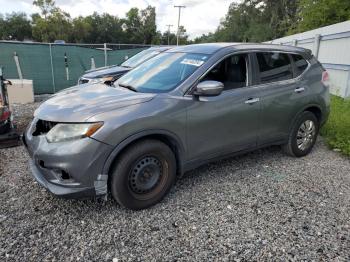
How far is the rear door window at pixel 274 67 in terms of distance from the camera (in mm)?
3955

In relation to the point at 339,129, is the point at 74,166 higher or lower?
higher

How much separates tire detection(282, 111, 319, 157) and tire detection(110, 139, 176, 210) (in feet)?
7.31

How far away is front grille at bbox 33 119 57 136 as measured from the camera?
117 inches

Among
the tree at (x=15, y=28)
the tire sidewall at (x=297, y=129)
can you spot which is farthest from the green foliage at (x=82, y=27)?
the tire sidewall at (x=297, y=129)

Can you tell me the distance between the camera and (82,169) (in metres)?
2.70

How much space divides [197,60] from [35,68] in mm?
8384

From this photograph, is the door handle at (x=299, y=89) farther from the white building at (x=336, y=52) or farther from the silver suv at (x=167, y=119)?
the white building at (x=336, y=52)

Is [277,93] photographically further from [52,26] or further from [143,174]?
[52,26]

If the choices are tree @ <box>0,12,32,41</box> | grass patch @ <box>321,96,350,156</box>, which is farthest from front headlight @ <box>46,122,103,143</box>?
tree @ <box>0,12,32,41</box>

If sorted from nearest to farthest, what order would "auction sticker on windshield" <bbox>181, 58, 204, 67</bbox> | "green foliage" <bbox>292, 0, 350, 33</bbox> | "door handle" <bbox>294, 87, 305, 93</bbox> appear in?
1. "auction sticker on windshield" <bbox>181, 58, 204, 67</bbox>
2. "door handle" <bbox>294, 87, 305, 93</bbox>
3. "green foliage" <bbox>292, 0, 350, 33</bbox>

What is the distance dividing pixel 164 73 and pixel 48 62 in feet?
26.5

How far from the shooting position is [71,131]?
2.75 m

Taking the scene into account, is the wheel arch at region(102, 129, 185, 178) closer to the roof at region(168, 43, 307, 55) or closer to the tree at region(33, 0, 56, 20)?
the roof at region(168, 43, 307, 55)

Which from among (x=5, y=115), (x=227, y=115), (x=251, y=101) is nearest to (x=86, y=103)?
(x=227, y=115)
